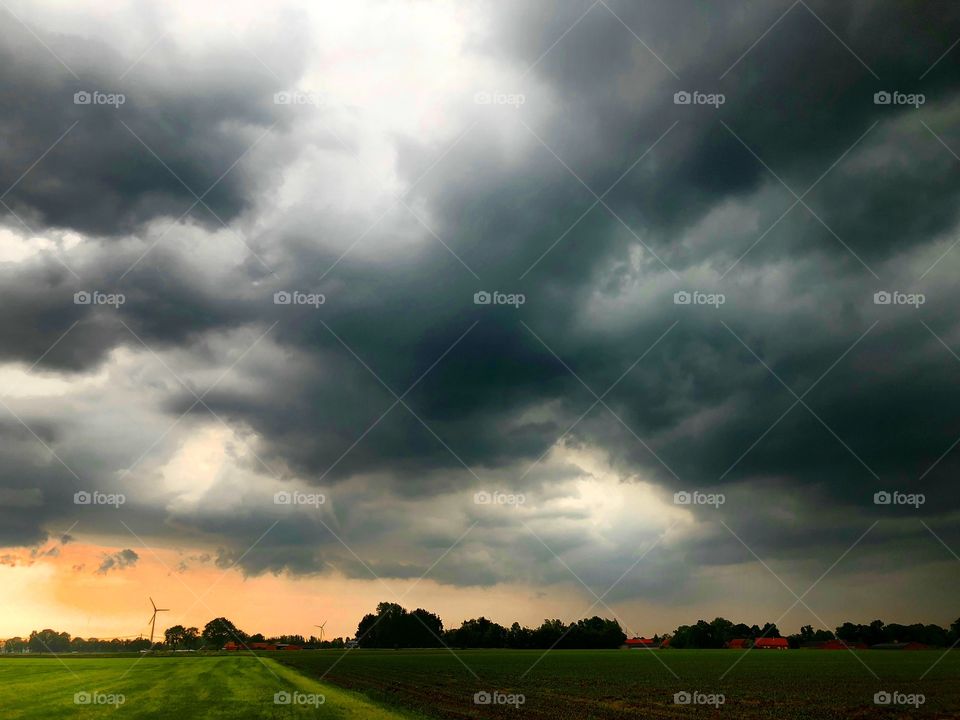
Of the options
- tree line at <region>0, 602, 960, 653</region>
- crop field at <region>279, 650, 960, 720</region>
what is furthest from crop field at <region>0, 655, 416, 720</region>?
tree line at <region>0, 602, 960, 653</region>

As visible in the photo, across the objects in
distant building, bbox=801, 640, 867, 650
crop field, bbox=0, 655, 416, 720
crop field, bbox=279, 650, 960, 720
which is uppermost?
crop field, bbox=0, 655, 416, 720

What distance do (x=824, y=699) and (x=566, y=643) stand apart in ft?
378

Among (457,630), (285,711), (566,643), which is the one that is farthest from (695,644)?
(285,711)

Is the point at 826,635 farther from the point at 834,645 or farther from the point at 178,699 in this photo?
the point at 178,699

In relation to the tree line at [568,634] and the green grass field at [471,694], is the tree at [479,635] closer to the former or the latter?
the tree line at [568,634]

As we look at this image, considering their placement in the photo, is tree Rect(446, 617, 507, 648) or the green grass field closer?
the green grass field

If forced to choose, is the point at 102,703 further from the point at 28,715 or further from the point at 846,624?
the point at 846,624

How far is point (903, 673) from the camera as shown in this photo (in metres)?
61.1

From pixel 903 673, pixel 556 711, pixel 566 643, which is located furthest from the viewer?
pixel 566 643

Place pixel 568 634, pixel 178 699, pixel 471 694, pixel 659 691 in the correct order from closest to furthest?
pixel 178 699 → pixel 471 694 → pixel 659 691 → pixel 568 634

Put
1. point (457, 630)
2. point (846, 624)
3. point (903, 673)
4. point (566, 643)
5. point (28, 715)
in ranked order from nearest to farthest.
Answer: point (28, 715) < point (903, 673) < point (566, 643) < point (846, 624) < point (457, 630)

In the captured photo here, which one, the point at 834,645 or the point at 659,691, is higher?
the point at 659,691

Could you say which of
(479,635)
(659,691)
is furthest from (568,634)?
(659,691)

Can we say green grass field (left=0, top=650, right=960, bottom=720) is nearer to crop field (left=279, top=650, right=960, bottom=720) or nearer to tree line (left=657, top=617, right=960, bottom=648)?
crop field (left=279, top=650, right=960, bottom=720)
